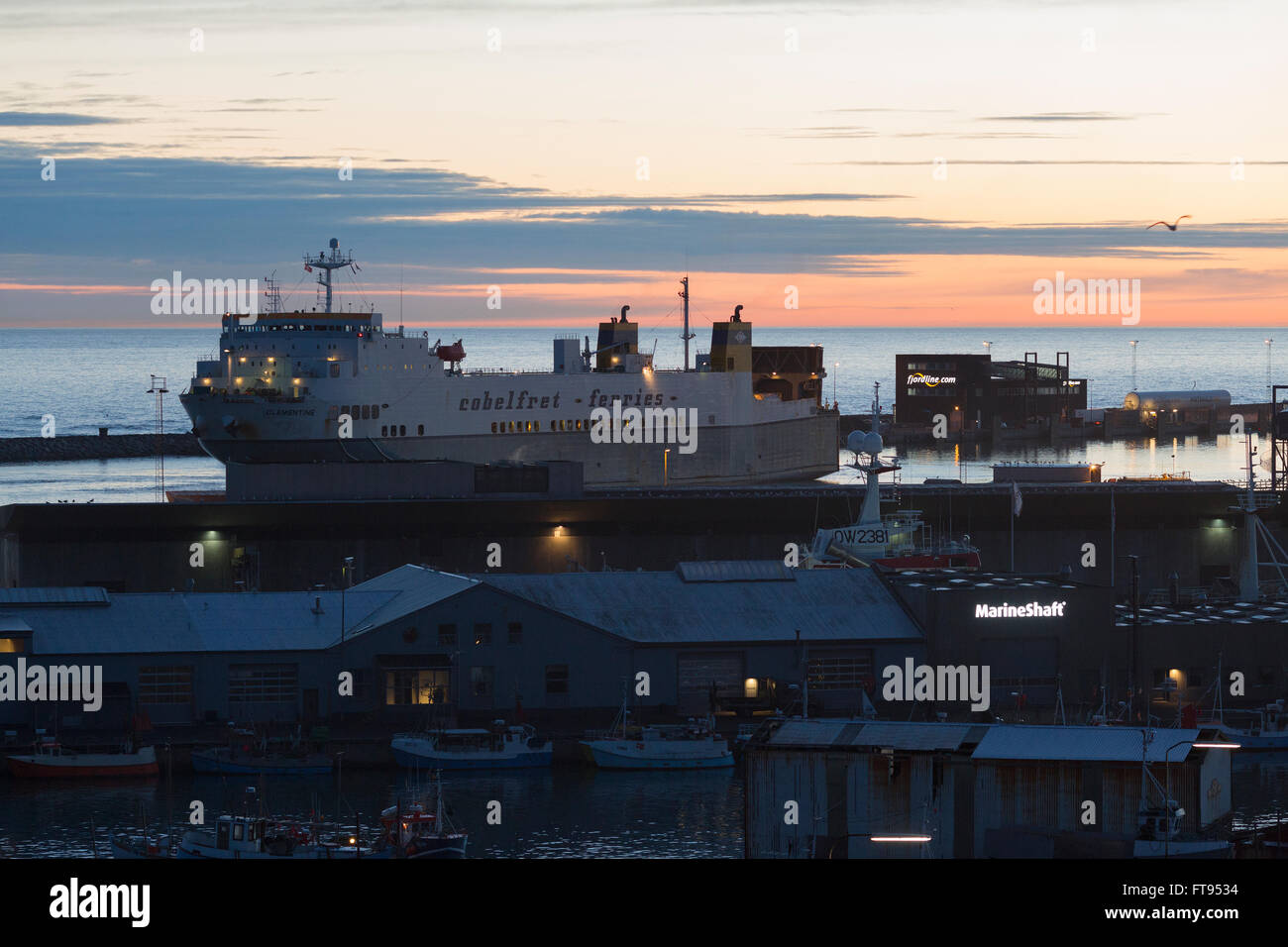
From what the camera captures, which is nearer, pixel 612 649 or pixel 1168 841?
pixel 1168 841

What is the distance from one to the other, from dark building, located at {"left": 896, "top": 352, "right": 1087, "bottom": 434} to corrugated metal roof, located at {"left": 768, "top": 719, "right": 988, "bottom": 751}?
516ft

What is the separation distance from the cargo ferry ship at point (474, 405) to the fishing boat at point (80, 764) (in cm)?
3587

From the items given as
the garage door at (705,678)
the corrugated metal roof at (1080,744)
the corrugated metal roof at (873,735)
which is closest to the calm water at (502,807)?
the corrugated metal roof at (873,735)

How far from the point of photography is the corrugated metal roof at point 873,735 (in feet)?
97.6

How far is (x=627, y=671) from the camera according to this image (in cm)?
4391

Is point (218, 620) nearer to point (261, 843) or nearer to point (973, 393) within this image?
point (261, 843)

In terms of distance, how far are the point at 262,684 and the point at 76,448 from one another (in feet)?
432

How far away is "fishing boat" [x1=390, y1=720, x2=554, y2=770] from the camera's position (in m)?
40.4

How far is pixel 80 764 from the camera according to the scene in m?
39.3

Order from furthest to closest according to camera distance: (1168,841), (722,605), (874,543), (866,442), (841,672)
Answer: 1. (866,442)
2. (874,543)
3. (722,605)
4. (841,672)
5. (1168,841)

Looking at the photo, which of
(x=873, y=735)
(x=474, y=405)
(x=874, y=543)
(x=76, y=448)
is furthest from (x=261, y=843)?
(x=76, y=448)

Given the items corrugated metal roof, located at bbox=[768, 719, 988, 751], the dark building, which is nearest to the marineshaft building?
corrugated metal roof, located at bbox=[768, 719, 988, 751]
